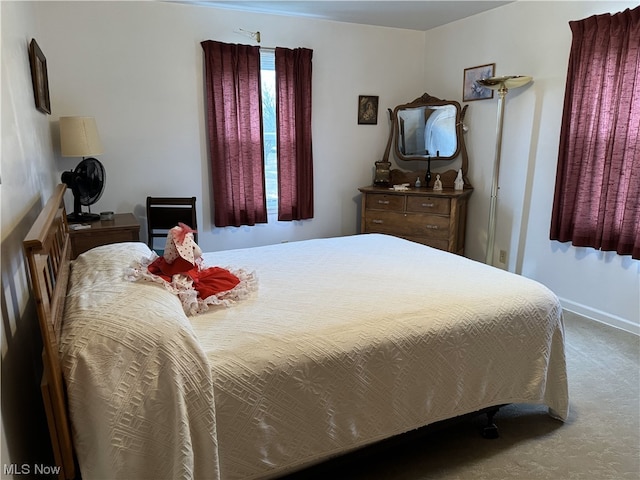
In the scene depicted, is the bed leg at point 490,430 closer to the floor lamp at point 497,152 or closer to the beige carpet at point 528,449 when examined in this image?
the beige carpet at point 528,449

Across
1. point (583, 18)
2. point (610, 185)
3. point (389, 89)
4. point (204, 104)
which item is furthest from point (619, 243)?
point (204, 104)

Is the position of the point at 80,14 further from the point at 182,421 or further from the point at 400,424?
the point at 400,424

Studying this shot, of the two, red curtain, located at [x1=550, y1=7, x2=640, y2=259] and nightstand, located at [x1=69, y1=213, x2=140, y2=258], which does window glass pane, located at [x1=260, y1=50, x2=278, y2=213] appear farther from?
red curtain, located at [x1=550, y1=7, x2=640, y2=259]

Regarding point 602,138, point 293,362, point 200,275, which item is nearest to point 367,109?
point 602,138

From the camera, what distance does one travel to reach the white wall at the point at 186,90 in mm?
3334

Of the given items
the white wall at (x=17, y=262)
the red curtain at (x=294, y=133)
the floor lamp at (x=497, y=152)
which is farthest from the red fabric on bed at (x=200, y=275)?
the floor lamp at (x=497, y=152)

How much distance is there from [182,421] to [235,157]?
296cm

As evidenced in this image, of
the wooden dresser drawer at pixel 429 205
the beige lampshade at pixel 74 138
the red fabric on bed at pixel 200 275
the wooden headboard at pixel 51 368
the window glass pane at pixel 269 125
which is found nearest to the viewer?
the wooden headboard at pixel 51 368

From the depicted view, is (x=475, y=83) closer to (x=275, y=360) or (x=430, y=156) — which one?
(x=430, y=156)

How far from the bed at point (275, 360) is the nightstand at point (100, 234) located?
940mm

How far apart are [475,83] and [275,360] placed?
356cm

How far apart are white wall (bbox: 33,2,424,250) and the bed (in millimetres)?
1777

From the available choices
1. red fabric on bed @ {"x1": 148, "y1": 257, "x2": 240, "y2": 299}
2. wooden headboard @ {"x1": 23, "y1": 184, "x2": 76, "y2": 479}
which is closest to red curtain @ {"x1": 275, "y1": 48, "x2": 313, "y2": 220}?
red fabric on bed @ {"x1": 148, "y1": 257, "x2": 240, "y2": 299}

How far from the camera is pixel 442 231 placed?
3898 millimetres
